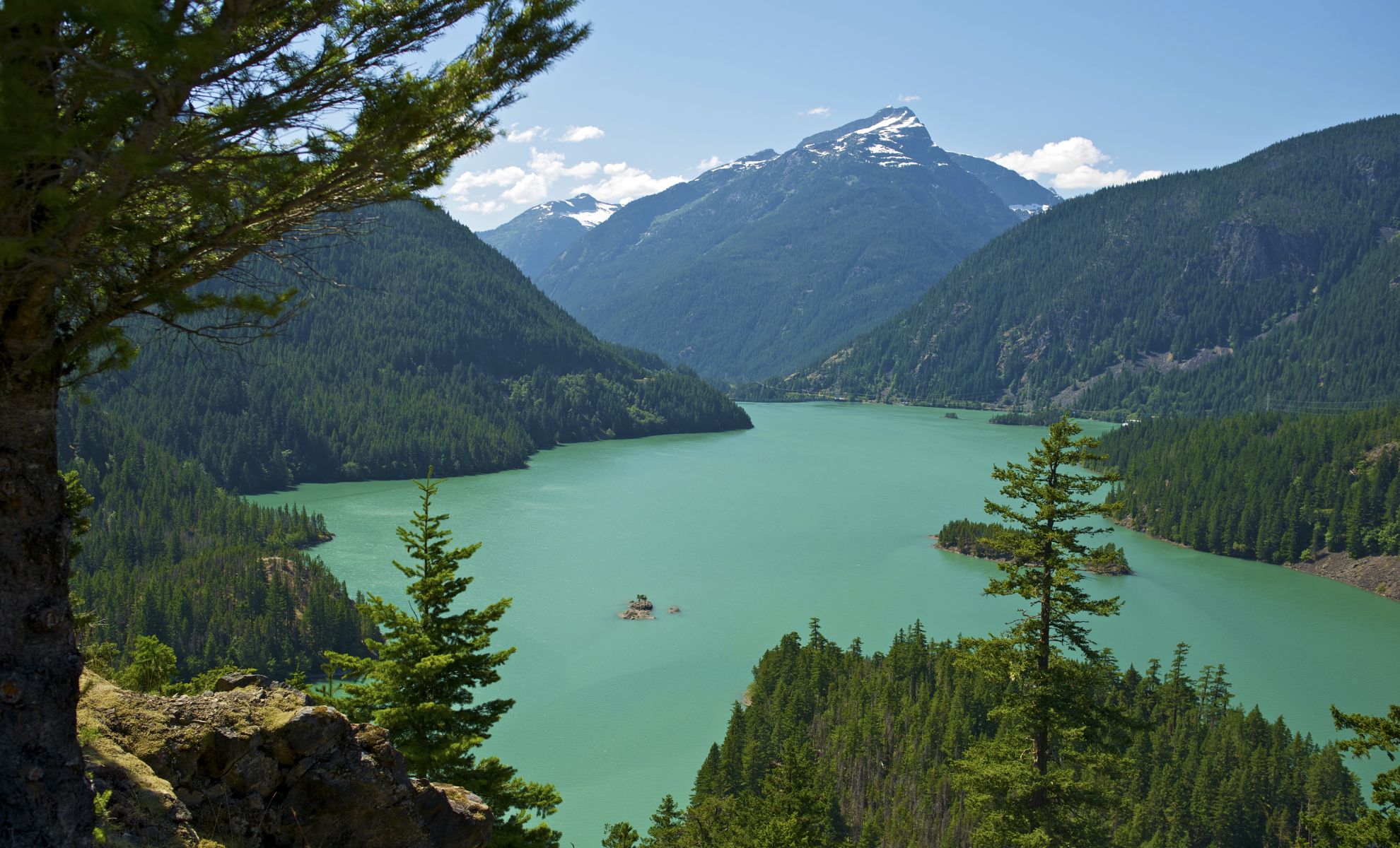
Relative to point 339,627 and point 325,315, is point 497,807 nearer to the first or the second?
point 339,627

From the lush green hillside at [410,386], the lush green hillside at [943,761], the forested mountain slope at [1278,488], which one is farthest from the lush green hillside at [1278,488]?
the lush green hillside at [410,386]

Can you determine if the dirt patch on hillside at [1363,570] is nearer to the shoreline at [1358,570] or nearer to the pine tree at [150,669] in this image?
the shoreline at [1358,570]

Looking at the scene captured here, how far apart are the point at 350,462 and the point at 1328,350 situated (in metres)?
178

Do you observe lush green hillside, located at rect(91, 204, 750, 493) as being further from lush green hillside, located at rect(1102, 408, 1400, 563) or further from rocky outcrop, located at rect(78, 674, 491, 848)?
rocky outcrop, located at rect(78, 674, 491, 848)

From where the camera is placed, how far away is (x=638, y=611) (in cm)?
5197

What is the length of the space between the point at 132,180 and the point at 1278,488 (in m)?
98.8

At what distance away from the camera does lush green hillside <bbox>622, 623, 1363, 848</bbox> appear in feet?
99.2

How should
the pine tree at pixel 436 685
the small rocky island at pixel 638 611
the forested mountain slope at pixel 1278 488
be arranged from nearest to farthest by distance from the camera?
the pine tree at pixel 436 685, the small rocky island at pixel 638 611, the forested mountain slope at pixel 1278 488

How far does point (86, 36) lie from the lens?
18.7ft

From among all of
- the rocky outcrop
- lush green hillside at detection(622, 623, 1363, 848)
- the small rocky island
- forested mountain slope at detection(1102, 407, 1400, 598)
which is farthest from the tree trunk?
forested mountain slope at detection(1102, 407, 1400, 598)

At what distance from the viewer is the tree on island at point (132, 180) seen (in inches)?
211

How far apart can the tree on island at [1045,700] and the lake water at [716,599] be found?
18463 millimetres

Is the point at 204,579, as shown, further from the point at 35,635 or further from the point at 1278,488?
the point at 1278,488

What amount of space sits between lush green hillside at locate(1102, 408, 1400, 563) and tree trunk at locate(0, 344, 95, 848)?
3470 inches
